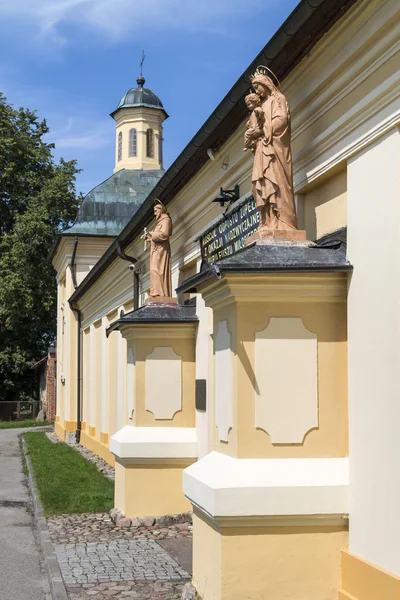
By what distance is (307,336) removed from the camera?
6094 millimetres

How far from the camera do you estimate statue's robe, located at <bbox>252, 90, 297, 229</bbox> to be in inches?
256

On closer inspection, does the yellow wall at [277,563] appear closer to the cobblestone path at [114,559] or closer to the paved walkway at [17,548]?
the cobblestone path at [114,559]

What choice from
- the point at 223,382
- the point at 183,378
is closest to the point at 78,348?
the point at 183,378

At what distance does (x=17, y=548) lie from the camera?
32.1 ft

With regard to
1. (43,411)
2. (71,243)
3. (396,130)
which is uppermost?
(71,243)

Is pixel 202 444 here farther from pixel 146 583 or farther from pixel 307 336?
pixel 307 336

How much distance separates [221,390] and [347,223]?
1525 mm

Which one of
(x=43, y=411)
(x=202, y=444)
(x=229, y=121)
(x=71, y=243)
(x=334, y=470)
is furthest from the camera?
(x=43, y=411)

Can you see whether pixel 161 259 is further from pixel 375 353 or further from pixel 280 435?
pixel 375 353

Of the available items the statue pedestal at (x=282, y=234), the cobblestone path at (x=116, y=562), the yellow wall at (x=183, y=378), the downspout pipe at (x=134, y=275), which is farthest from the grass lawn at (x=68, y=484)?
the statue pedestal at (x=282, y=234)

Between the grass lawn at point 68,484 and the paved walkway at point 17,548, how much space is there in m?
0.34

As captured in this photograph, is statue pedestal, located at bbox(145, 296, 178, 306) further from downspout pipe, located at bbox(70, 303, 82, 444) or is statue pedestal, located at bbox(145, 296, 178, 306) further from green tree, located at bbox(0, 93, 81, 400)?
green tree, located at bbox(0, 93, 81, 400)

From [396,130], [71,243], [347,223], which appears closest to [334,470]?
[347,223]

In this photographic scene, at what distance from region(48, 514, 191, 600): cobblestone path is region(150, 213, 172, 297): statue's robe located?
2.97m
